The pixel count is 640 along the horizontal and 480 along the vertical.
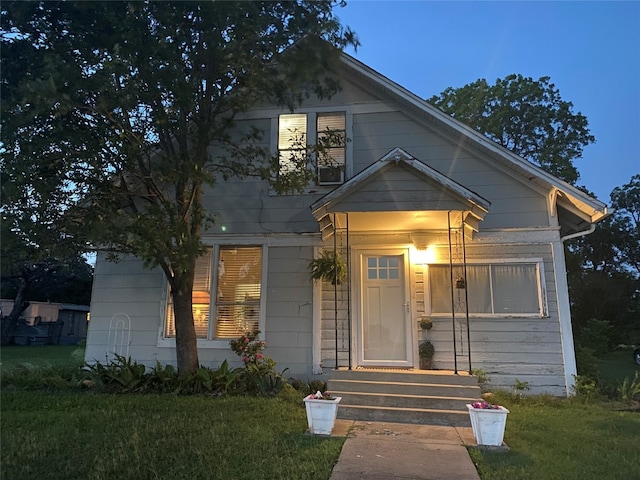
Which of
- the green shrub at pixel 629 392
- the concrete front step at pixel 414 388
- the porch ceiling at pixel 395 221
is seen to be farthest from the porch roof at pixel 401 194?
the green shrub at pixel 629 392

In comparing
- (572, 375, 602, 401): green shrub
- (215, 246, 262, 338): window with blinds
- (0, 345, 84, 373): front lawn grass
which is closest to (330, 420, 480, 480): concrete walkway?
(572, 375, 602, 401): green shrub

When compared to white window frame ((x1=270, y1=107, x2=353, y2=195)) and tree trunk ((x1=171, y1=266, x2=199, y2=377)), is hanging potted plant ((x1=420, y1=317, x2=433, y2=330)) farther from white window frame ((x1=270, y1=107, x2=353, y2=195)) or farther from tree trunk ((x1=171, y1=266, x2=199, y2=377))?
tree trunk ((x1=171, y1=266, x2=199, y2=377))

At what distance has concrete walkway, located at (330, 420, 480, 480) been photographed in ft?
12.5

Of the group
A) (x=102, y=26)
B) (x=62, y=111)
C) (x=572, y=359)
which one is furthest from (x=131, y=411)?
(x=572, y=359)

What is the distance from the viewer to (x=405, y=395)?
239 inches

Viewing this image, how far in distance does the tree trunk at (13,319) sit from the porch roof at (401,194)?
22373 millimetres

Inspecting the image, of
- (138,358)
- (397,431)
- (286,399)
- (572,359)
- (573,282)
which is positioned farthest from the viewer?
(573,282)

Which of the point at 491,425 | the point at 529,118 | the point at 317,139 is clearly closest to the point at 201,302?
the point at 317,139

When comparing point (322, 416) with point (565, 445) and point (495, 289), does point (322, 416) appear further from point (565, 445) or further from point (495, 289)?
point (495, 289)

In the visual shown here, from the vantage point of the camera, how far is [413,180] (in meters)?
6.79

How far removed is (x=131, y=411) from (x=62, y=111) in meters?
3.99

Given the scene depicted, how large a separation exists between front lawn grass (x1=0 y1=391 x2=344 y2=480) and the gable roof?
5594mm

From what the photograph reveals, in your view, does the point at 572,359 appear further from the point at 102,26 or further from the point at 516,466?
the point at 102,26

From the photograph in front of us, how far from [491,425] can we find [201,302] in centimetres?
572
